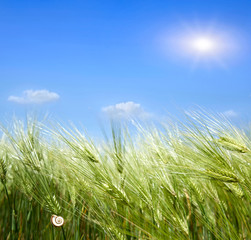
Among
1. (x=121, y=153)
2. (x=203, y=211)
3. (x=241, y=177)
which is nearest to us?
(x=241, y=177)

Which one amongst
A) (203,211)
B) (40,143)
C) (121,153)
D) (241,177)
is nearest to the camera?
(241,177)

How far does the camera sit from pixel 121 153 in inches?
60.2

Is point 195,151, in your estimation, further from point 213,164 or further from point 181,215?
point 181,215

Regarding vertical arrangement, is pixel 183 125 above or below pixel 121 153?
above

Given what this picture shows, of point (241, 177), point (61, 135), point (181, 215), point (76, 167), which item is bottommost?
point (181, 215)

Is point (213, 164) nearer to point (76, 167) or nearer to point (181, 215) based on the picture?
point (181, 215)

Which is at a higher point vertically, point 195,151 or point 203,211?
point 195,151

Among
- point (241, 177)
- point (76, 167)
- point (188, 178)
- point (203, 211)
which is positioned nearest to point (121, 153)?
point (76, 167)

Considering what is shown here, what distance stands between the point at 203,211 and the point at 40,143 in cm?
94

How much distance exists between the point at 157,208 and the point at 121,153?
14.0 inches

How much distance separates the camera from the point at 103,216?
139 centimetres

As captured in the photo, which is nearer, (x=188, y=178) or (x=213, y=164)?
(x=213, y=164)

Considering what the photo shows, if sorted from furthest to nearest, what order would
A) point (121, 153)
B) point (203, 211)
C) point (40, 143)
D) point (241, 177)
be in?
point (40, 143) → point (121, 153) → point (203, 211) → point (241, 177)

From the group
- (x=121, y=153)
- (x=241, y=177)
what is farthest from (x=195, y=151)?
(x=121, y=153)
